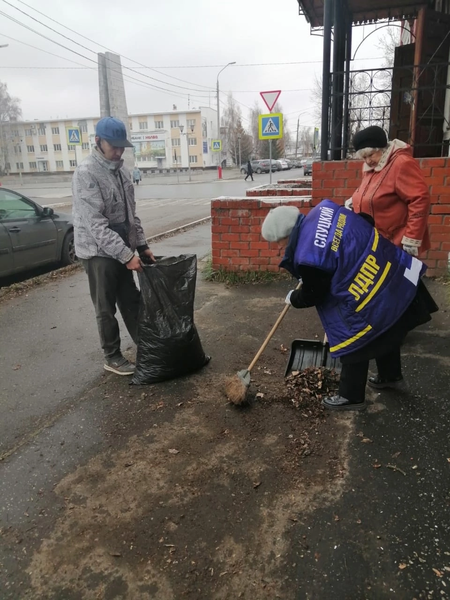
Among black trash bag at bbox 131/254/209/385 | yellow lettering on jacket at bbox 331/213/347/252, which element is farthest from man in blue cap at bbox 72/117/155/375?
yellow lettering on jacket at bbox 331/213/347/252

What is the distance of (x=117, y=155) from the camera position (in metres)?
3.23

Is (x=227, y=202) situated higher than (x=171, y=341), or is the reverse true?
(x=227, y=202)

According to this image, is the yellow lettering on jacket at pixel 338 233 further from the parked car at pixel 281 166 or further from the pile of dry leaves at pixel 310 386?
the parked car at pixel 281 166

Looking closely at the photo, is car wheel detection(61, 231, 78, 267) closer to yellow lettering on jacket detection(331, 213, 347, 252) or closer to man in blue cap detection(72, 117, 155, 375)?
man in blue cap detection(72, 117, 155, 375)

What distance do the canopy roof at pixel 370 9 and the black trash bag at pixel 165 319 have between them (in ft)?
17.7

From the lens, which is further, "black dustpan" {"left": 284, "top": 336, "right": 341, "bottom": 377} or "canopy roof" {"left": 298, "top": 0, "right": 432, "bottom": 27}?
"canopy roof" {"left": 298, "top": 0, "right": 432, "bottom": 27}

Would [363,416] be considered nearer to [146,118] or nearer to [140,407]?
[140,407]

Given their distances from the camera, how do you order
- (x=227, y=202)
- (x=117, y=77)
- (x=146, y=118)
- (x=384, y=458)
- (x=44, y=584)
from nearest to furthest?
(x=44, y=584), (x=384, y=458), (x=227, y=202), (x=117, y=77), (x=146, y=118)

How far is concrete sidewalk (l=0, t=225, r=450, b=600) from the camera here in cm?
178

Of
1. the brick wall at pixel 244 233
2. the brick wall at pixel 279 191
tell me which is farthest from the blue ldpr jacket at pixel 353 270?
the brick wall at pixel 279 191

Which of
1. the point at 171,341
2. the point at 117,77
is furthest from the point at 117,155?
the point at 117,77

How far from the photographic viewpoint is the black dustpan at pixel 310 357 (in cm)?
337

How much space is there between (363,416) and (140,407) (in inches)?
56.7

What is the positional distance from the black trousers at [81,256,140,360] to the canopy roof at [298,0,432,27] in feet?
17.6
